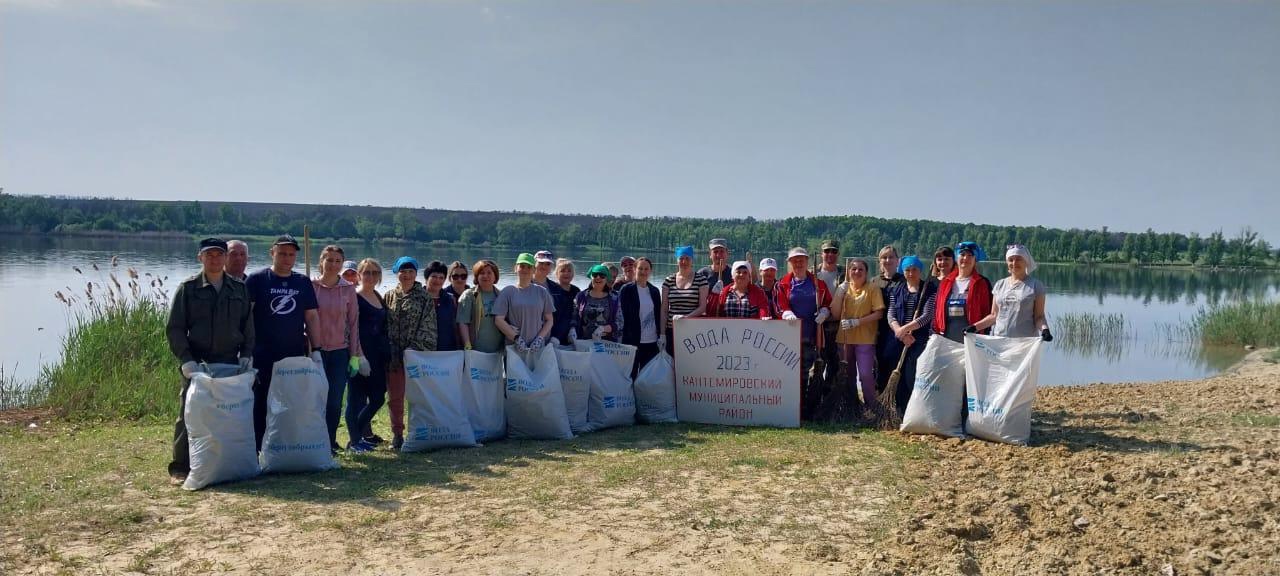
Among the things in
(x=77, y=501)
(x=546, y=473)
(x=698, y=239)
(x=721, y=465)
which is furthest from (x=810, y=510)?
(x=698, y=239)

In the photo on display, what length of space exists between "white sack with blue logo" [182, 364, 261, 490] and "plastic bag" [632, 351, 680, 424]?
10.9 ft

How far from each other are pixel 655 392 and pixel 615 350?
552mm

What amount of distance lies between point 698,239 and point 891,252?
43.8m

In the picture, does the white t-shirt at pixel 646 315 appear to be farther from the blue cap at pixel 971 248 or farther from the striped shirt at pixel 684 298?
the blue cap at pixel 971 248

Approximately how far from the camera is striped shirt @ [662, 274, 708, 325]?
24.9ft

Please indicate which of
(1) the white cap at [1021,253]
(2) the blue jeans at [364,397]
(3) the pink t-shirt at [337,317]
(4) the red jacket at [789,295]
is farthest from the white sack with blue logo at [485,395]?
(1) the white cap at [1021,253]

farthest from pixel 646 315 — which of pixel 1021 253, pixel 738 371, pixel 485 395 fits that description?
pixel 1021 253

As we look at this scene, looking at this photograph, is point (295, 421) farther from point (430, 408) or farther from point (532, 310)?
point (532, 310)

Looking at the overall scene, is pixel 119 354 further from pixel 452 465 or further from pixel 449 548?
pixel 449 548

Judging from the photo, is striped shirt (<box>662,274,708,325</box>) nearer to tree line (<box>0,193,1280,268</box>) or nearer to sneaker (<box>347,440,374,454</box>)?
sneaker (<box>347,440,374,454</box>)

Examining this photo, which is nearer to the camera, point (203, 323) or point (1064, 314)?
point (203, 323)

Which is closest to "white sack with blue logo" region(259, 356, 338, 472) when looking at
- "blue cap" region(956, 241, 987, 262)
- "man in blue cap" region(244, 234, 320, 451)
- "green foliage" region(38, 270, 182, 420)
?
"man in blue cap" region(244, 234, 320, 451)

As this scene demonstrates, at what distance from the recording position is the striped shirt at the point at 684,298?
7602mm

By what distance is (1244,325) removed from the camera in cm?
1905
